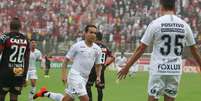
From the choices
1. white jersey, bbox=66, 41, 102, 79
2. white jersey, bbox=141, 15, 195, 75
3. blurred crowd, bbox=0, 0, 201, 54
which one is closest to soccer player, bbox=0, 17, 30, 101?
white jersey, bbox=66, 41, 102, 79

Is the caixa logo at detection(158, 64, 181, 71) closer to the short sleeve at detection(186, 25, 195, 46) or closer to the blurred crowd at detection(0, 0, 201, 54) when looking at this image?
the short sleeve at detection(186, 25, 195, 46)

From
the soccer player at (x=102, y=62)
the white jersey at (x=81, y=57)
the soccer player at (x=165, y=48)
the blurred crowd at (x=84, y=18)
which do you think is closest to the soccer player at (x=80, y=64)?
the white jersey at (x=81, y=57)

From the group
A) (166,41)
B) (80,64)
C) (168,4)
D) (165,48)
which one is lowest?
(80,64)

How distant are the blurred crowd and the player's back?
2976 cm

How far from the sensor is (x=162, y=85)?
10227mm

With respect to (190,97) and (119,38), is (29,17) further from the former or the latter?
(190,97)

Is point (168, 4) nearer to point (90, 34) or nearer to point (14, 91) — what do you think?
point (90, 34)

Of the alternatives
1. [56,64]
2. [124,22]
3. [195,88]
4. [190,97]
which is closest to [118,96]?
[190,97]

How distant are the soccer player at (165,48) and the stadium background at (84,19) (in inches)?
1274

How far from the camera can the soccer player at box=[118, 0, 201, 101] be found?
1010 cm

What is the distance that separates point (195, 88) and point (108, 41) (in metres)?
17.6

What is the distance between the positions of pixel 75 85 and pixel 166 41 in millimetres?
3653

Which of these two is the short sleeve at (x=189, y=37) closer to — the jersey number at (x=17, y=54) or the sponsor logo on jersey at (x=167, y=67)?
the sponsor logo on jersey at (x=167, y=67)

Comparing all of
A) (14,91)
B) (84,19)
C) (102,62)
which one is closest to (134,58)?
(14,91)
